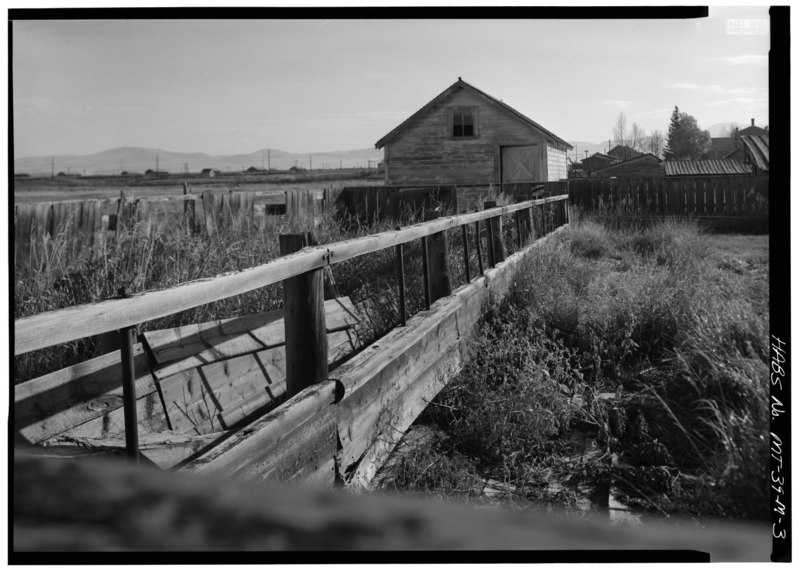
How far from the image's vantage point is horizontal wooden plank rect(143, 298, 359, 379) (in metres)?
4.34

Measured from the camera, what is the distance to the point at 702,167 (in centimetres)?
4184

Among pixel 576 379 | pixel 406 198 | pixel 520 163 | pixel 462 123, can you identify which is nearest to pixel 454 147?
pixel 462 123

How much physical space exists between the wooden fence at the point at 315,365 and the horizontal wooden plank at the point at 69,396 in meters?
0.08

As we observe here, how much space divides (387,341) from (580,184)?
61.2 feet

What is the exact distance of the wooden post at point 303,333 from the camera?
3.18m

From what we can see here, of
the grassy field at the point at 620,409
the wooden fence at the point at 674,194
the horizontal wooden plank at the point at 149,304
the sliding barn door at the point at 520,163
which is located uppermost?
the sliding barn door at the point at 520,163

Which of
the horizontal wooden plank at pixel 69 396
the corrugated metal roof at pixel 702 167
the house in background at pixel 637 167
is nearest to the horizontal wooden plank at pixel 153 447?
the horizontal wooden plank at pixel 69 396

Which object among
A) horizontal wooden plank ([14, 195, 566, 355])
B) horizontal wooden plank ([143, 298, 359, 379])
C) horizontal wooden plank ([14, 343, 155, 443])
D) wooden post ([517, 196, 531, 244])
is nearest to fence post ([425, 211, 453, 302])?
horizontal wooden plank ([143, 298, 359, 379])

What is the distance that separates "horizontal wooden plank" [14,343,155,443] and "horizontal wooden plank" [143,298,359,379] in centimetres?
17

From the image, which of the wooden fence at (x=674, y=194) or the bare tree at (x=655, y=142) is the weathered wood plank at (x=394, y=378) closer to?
the wooden fence at (x=674, y=194)

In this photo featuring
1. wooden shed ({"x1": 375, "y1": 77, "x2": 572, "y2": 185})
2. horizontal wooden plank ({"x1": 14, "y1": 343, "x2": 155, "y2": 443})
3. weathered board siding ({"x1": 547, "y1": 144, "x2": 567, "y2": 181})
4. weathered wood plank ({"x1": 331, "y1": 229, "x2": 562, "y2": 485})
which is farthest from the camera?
weathered board siding ({"x1": 547, "y1": 144, "x2": 567, "y2": 181})

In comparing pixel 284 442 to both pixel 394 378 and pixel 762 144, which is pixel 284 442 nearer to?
pixel 394 378

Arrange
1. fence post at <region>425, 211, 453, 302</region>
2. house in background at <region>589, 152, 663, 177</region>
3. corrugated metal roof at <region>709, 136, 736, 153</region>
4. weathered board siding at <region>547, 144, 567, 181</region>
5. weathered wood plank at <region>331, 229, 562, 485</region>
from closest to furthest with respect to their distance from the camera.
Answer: weathered wood plank at <region>331, 229, 562, 485</region>, fence post at <region>425, 211, 453, 302</region>, corrugated metal roof at <region>709, 136, 736, 153</region>, weathered board siding at <region>547, 144, 567, 181</region>, house in background at <region>589, 152, 663, 177</region>

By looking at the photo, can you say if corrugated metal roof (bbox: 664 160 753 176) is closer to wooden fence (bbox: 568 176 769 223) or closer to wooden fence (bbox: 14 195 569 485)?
wooden fence (bbox: 568 176 769 223)
